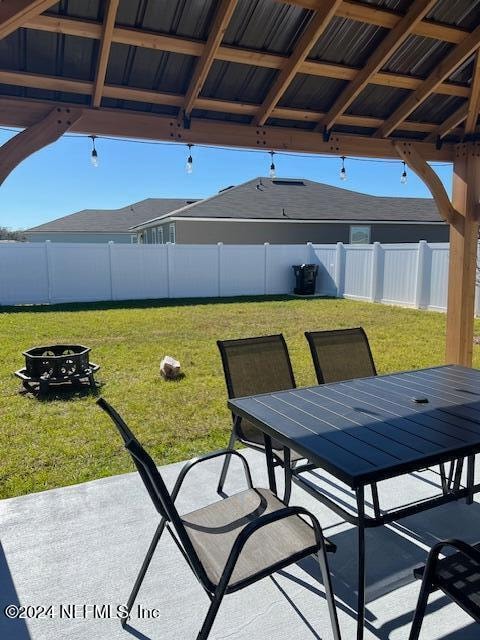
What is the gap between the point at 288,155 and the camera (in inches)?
157

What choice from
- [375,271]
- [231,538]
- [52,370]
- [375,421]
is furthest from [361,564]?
[375,271]

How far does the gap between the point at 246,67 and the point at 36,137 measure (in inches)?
62.7

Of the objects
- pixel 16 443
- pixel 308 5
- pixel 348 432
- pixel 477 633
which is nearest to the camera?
pixel 477 633

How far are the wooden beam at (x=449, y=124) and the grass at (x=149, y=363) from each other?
113 inches

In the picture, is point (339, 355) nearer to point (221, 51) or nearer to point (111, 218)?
point (221, 51)

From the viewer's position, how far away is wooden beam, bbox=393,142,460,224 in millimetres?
4133

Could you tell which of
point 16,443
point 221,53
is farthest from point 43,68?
point 16,443

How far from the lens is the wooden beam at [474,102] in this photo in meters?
3.54

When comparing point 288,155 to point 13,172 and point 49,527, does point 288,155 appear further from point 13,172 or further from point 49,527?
point 49,527

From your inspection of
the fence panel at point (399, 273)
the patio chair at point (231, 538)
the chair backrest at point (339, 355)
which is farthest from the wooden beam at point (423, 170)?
the fence panel at point (399, 273)

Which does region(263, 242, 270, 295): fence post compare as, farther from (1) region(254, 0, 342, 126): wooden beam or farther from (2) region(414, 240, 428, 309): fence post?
(1) region(254, 0, 342, 126): wooden beam

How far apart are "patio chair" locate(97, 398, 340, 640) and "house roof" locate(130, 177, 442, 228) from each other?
14.6 meters

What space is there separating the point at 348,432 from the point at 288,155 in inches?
111

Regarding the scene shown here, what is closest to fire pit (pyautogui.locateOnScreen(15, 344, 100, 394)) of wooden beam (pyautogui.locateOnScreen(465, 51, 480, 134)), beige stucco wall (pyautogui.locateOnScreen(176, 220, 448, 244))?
wooden beam (pyautogui.locateOnScreen(465, 51, 480, 134))
